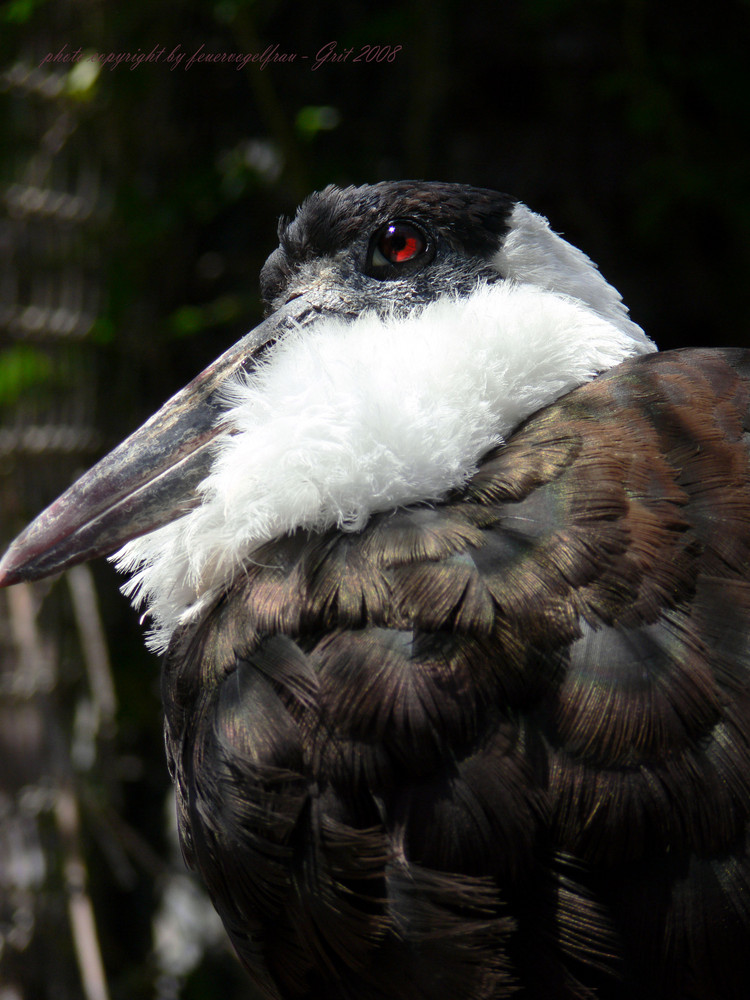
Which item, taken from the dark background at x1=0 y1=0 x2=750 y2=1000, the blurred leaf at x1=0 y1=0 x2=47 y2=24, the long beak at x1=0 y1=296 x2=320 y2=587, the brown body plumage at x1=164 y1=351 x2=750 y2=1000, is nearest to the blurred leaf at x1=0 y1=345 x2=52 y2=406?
the dark background at x1=0 y1=0 x2=750 y2=1000

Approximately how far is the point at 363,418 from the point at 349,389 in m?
0.05

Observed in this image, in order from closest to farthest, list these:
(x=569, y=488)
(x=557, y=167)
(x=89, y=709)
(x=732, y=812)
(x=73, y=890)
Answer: (x=732, y=812) → (x=569, y=488) → (x=73, y=890) → (x=89, y=709) → (x=557, y=167)

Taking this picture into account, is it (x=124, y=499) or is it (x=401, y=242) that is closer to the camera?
(x=124, y=499)

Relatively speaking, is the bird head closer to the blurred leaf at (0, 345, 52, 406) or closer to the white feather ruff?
the white feather ruff

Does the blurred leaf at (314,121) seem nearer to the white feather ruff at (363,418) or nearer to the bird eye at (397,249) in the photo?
the bird eye at (397,249)

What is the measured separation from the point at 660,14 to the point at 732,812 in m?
2.83

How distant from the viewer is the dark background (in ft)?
9.11

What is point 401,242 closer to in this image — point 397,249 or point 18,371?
point 397,249

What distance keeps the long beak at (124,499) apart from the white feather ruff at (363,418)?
0.11ft

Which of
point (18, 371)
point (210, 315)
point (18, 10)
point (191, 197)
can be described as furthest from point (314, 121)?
point (18, 371)

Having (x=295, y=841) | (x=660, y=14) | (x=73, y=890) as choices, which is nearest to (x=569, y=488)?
(x=295, y=841)

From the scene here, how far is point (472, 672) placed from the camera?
1006mm

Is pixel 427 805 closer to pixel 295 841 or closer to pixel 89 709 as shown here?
pixel 295 841

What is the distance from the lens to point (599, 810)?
0.98 m
